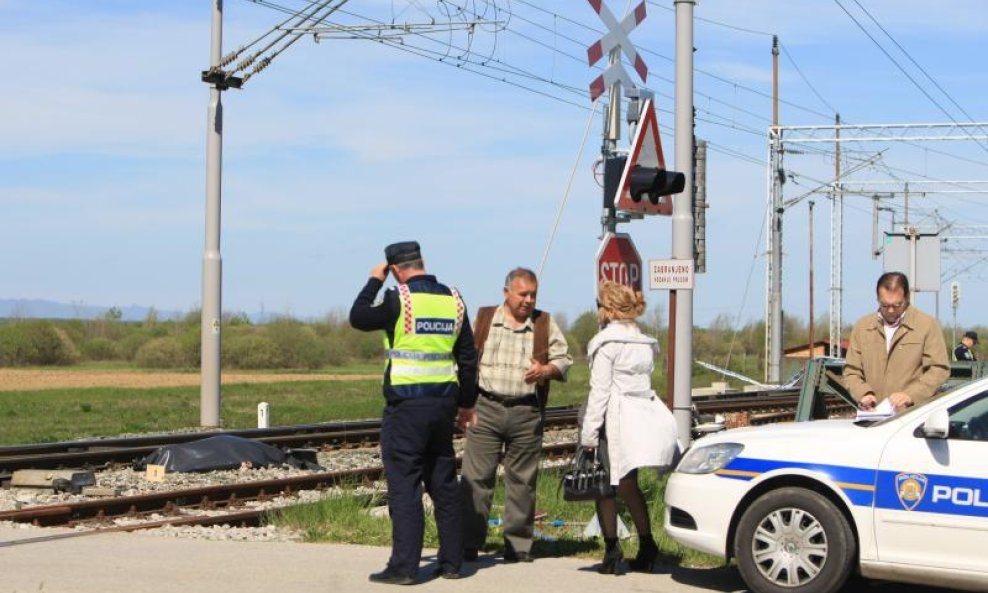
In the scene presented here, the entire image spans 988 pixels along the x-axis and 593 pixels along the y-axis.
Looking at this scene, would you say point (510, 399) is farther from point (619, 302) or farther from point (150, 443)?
point (150, 443)

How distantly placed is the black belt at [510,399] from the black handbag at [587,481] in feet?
1.96

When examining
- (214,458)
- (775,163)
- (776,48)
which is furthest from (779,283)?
(214,458)

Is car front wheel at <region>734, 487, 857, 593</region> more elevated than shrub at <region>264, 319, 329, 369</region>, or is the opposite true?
shrub at <region>264, 319, 329, 369</region>

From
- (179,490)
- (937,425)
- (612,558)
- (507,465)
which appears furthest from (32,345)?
(937,425)

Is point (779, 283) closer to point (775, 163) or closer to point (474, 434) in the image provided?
point (775, 163)

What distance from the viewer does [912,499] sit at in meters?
8.48

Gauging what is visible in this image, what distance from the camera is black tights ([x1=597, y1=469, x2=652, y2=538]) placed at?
9.47m

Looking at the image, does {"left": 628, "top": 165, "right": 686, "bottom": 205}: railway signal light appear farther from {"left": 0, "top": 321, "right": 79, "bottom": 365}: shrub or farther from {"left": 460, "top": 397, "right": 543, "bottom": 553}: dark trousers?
{"left": 0, "top": 321, "right": 79, "bottom": 365}: shrub

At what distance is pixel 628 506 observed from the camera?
956 centimetres

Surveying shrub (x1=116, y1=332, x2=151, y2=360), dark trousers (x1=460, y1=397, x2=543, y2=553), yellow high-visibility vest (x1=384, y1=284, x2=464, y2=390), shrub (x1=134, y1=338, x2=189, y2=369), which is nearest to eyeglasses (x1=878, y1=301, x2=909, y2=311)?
dark trousers (x1=460, y1=397, x2=543, y2=553)

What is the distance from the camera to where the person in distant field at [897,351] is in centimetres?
1043

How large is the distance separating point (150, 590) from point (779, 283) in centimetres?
4063

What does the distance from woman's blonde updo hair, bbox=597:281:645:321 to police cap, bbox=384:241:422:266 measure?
1223 mm

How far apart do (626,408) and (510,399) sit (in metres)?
0.81
